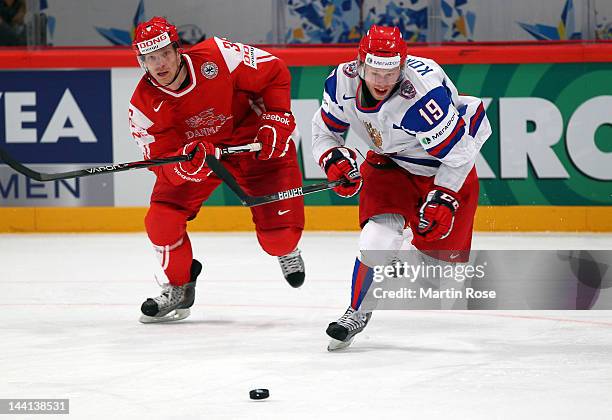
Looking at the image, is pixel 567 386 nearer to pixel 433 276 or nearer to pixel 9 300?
pixel 433 276

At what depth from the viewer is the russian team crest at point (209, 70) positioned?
4.30 meters

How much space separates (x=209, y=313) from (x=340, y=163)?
1.06 metres

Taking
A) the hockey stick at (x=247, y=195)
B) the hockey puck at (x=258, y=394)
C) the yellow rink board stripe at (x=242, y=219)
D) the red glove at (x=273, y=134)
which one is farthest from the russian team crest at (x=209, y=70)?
the yellow rink board stripe at (x=242, y=219)

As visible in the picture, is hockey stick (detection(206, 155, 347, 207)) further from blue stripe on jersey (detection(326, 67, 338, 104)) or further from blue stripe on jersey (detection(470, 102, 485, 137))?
blue stripe on jersey (detection(470, 102, 485, 137))

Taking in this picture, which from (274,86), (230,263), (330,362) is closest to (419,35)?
(230,263)

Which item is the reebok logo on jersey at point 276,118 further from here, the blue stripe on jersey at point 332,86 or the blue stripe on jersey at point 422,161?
the blue stripe on jersey at point 422,161

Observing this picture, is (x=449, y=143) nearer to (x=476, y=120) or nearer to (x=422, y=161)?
(x=422, y=161)

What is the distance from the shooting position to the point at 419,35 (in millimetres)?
7121

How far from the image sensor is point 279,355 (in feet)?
11.9

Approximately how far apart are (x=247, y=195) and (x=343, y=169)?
66 cm

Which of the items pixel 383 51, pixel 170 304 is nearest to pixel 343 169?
pixel 383 51

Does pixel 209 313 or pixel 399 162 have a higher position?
pixel 399 162

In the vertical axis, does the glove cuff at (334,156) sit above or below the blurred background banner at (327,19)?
below

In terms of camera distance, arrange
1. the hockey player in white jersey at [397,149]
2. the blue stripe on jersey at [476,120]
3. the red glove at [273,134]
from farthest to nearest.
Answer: the red glove at [273,134] → the blue stripe on jersey at [476,120] → the hockey player in white jersey at [397,149]
